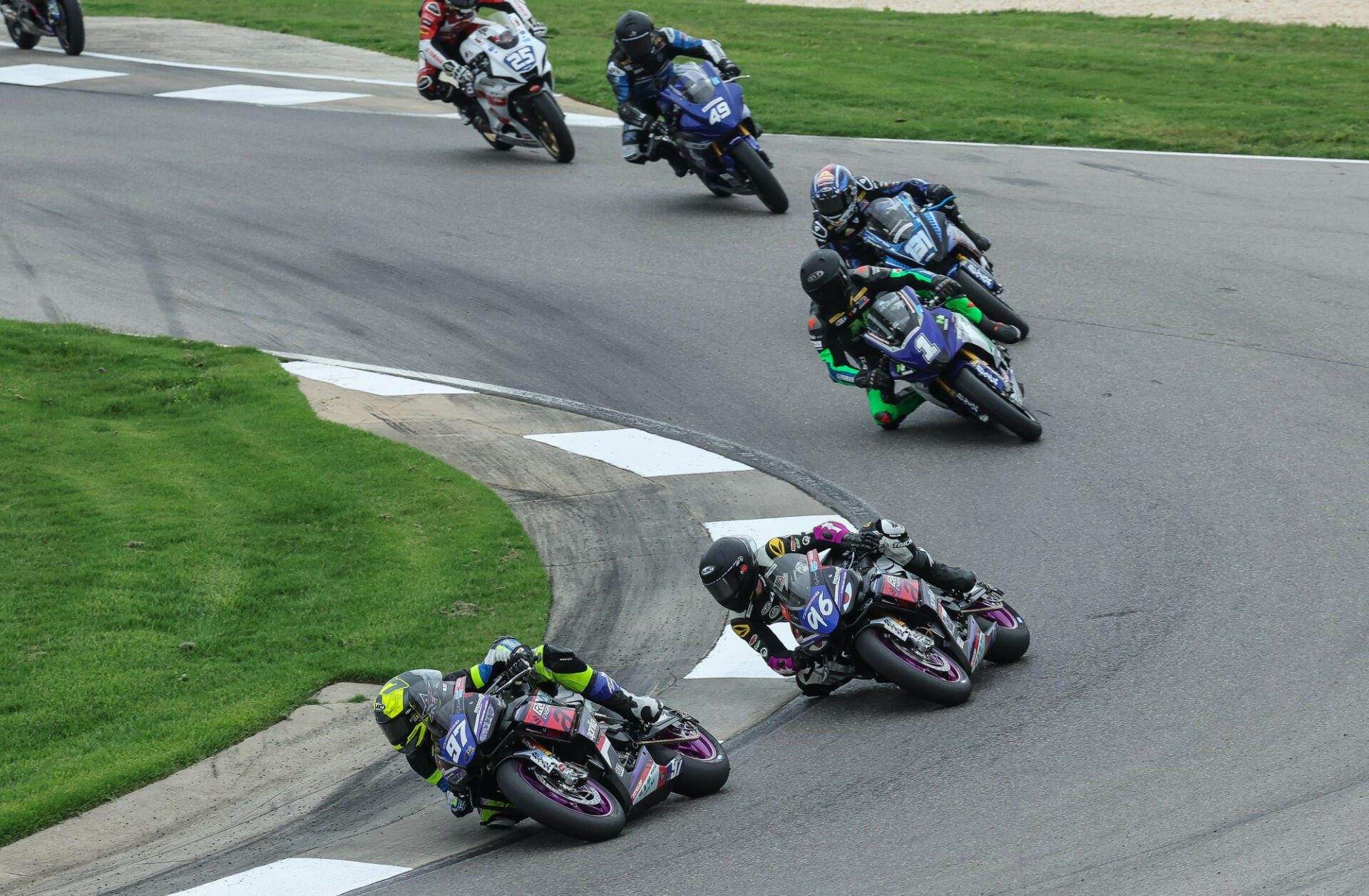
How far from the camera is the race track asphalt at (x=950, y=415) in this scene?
6.99 m

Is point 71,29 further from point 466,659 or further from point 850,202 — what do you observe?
point 466,659

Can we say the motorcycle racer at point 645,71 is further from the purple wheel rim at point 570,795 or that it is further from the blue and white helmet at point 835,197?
the purple wheel rim at point 570,795

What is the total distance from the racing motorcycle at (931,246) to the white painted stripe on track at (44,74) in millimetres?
17017

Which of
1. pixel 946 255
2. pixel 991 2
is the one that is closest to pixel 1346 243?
pixel 946 255

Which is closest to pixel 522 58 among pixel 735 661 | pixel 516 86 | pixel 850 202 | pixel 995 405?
pixel 516 86

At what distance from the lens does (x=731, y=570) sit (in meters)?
8.34

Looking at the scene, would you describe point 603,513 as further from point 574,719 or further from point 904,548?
point 574,719

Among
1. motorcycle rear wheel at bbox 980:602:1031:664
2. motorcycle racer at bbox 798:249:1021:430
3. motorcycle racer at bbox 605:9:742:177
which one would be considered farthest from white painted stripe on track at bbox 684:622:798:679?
motorcycle racer at bbox 605:9:742:177

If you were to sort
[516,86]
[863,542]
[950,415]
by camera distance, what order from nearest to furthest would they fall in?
1. [863,542]
2. [950,415]
3. [516,86]

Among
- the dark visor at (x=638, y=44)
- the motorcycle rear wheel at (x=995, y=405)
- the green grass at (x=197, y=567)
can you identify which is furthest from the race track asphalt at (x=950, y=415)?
the green grass at (x=197, y=567)

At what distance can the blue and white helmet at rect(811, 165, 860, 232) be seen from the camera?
14352mm

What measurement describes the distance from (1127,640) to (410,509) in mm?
5690

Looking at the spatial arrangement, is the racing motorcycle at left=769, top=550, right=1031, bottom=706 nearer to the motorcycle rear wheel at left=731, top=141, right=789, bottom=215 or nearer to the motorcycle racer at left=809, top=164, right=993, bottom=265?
the motorcycle racer at left=809, top=164, right=993, bottom=265

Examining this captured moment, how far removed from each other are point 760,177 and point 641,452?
651cm
